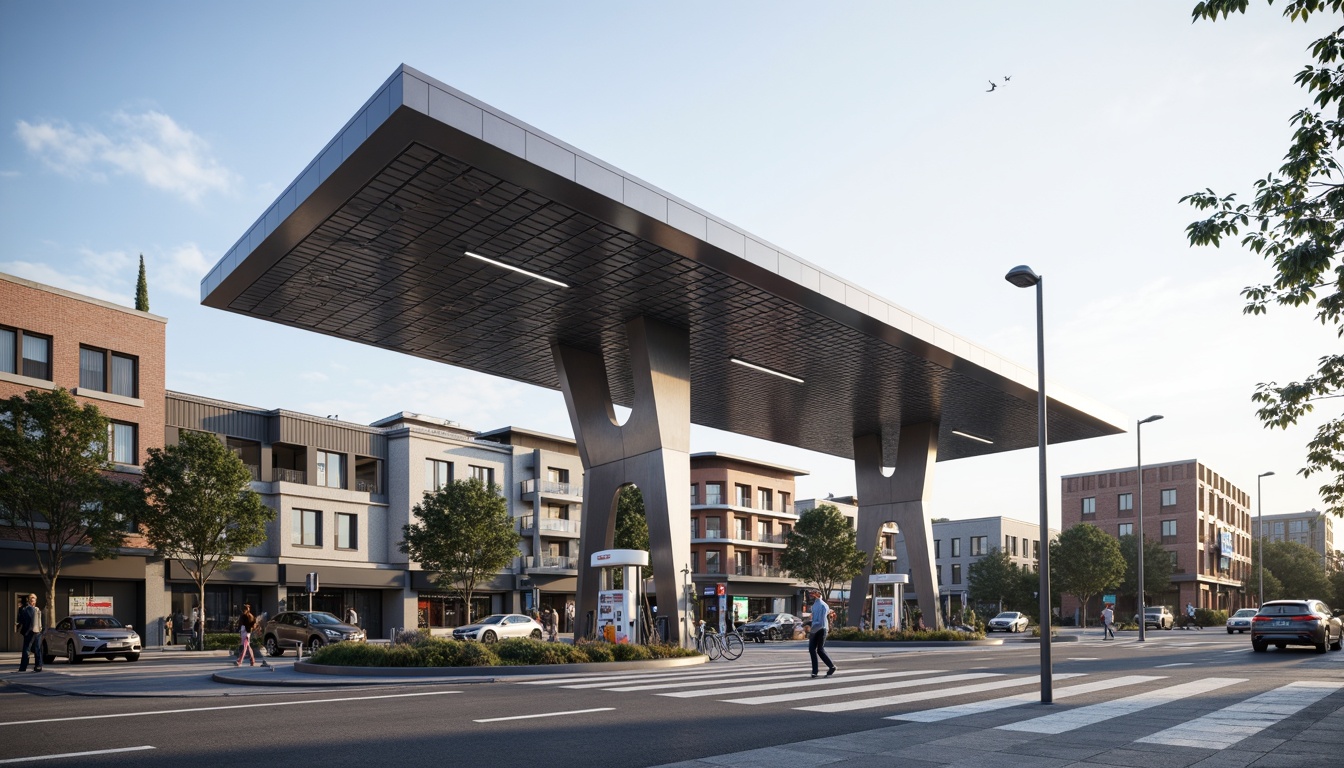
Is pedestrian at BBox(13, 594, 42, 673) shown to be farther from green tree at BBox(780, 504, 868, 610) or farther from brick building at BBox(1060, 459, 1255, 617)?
brick building at BBox(1060, 459, 1255, 617)

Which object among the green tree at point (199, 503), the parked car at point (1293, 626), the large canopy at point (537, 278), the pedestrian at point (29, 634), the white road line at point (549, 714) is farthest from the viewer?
the green tree at point (199, 503)

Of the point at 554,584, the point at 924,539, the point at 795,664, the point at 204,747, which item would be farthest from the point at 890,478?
the point at 204,747

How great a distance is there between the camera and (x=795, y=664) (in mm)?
26703

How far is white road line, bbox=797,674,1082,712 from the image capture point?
14.8m

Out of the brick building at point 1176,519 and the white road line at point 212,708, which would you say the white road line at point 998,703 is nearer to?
the white road line at point 212,708

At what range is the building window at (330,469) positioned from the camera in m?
55.4

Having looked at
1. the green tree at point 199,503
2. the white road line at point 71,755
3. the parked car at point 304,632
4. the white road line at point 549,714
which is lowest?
the parked car at point 304,632

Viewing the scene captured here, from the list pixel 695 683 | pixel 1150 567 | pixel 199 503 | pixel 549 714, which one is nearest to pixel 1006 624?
pixel 1150 567

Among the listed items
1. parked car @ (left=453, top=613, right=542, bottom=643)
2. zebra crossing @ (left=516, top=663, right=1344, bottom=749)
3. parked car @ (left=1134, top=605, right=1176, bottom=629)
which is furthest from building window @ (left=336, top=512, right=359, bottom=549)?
parked car @ (left=1134, top=605, right=1176, bottom=629)

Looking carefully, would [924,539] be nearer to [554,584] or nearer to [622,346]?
[622,346]

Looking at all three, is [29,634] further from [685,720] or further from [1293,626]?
[1293,626]

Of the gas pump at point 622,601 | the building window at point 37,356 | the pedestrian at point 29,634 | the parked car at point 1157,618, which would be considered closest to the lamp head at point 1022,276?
the gas pump at point 622,601

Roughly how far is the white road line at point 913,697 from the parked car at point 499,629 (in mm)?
22339

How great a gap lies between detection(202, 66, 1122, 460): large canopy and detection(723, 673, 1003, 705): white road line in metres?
10.4
